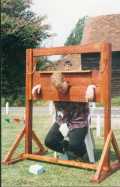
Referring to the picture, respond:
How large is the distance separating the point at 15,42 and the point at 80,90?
24.6 m

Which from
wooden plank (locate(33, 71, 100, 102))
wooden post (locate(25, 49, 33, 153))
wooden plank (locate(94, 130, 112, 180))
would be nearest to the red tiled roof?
wooden post (locate(25, 49, 33, 153))

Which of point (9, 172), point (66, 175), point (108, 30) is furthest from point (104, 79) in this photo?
point (108, 30)

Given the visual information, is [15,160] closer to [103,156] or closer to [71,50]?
[103,156]

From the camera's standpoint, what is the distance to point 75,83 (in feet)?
26.5

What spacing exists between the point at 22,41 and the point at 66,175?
82.7 feet

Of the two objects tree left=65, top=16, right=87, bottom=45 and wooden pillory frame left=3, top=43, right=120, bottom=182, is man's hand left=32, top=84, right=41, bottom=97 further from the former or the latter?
tree left=65, top=16, right=87, bottom=45

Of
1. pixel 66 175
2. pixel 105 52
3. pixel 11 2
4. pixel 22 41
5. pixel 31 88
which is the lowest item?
pixel 66 175

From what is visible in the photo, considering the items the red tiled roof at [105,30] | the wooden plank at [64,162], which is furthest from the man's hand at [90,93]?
the red tiled roof at [105,30]

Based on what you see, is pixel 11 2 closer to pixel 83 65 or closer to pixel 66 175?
pixel 83 65

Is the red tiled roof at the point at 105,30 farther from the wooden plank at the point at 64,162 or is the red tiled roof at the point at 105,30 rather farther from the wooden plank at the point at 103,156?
the wooden plank at the point at 103,156

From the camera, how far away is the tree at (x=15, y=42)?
104 ft

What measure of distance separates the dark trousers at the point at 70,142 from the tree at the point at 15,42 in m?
23.0

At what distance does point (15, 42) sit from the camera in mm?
32062

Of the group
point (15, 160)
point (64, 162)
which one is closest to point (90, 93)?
point (64, 162)
